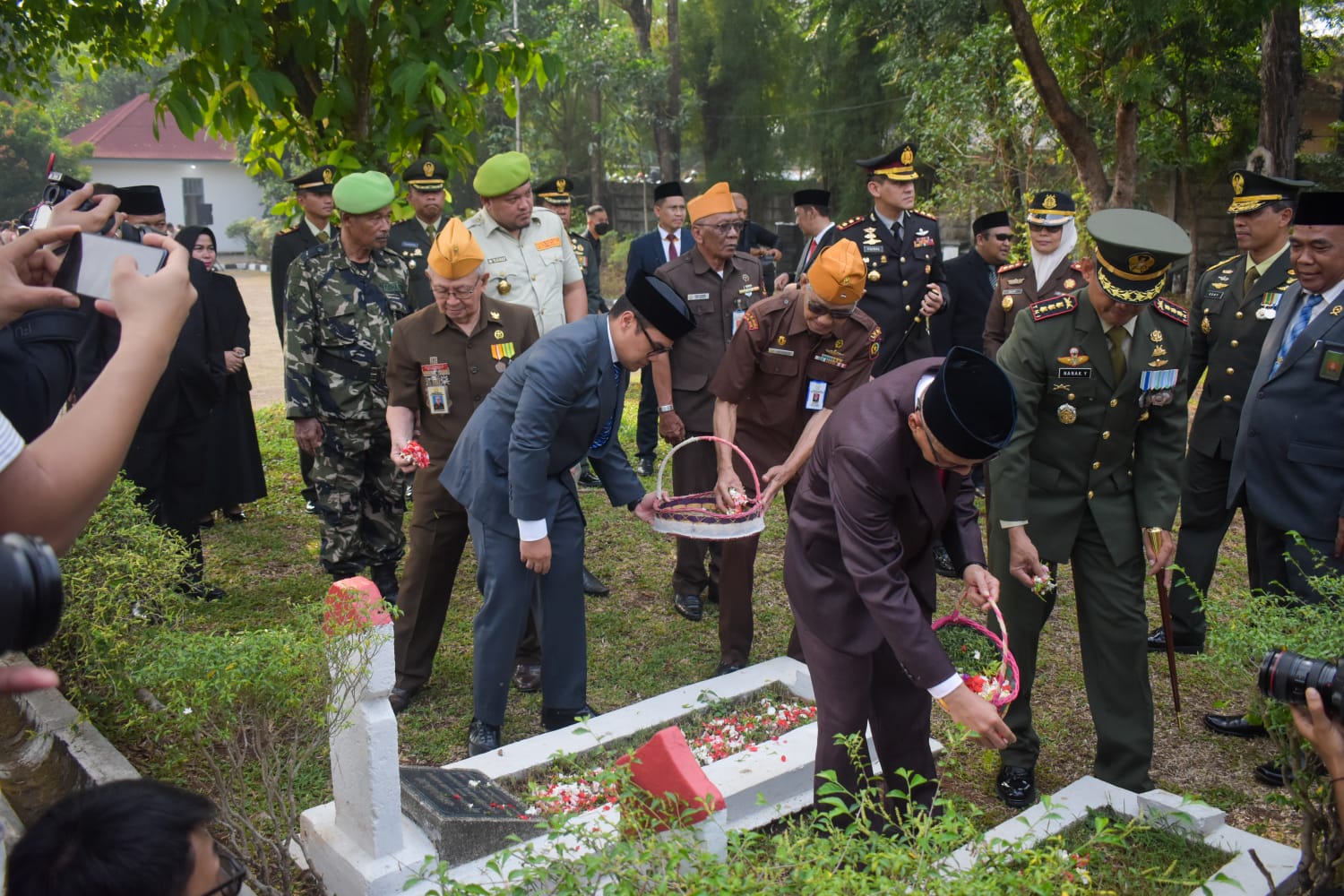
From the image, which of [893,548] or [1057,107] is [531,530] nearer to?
[893,548]

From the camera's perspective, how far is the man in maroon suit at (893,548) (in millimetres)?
2924

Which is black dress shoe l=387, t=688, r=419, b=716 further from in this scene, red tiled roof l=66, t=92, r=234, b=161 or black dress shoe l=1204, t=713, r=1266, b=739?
red tiled roof l=66, t=92, r=234, b=161

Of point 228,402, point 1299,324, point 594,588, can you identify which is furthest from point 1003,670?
point 228,402

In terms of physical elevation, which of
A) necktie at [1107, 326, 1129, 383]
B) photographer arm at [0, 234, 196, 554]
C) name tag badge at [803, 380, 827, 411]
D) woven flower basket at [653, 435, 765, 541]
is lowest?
woven flower basket at [653, 435, 765, 541]

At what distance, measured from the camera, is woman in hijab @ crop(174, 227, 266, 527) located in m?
6.36

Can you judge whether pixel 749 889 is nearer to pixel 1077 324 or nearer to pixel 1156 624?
pixel 1077 324

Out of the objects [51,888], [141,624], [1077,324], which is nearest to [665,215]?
[1077,324]

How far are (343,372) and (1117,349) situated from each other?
11.8ft

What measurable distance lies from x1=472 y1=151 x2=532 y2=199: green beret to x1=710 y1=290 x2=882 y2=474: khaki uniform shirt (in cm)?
160

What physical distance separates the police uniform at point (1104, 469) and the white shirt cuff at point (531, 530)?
1707mm

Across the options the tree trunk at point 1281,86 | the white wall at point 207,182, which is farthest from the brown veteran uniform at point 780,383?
the white wall at point 207,182

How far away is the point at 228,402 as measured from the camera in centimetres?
657

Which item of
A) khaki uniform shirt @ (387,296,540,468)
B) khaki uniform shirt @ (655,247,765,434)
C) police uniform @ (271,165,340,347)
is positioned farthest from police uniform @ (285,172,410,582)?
khaki uniform shirt @ (655,247,765,434)

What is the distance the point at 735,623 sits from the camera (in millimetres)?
5102
